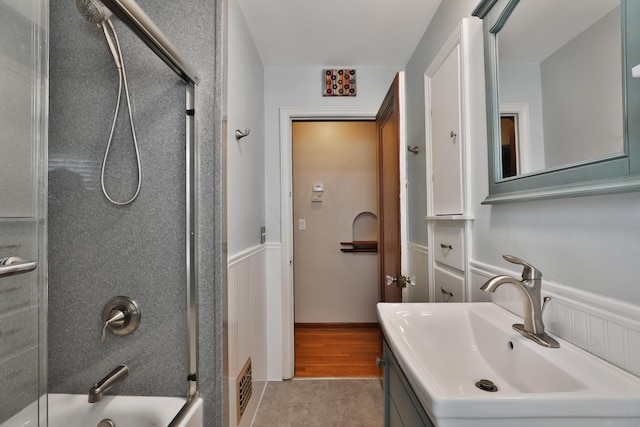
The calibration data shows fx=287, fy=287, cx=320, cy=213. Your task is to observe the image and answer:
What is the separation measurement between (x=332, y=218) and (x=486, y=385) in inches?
98.7

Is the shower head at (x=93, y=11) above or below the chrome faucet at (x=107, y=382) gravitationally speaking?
above

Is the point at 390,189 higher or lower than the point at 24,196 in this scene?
higher

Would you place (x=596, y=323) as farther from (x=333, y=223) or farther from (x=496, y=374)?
(x=333, y=223)

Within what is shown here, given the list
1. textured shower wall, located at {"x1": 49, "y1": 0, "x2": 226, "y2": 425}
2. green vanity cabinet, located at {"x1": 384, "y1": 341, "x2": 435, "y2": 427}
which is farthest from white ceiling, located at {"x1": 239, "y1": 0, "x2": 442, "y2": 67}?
green vanity cabinet, located at {"x1": 384, "y1": 341, "x2": 435, "y2": 427}

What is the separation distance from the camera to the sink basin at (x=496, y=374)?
524mm

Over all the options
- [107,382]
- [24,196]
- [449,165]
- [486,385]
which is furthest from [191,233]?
[449,165]

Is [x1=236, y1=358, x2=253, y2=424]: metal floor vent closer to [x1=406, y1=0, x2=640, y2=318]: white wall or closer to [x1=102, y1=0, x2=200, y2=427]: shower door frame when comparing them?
[x1=102, y1=0, x2=200, y2=427]: shower door frame

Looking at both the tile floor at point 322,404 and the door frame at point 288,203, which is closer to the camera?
the tile floor at point 322,404

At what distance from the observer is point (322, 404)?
6.33 ft

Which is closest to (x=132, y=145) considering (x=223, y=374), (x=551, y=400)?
(x=223, y=374)

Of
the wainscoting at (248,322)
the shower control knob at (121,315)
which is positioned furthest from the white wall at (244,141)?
the shower control knob at (121,315)

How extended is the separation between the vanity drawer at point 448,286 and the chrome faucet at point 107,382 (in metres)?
1.54

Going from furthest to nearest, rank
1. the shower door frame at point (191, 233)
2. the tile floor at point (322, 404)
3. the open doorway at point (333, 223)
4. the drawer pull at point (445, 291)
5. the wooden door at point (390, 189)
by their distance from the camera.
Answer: the open doorway at point (333, 223), the tile floor at point (322, 404), the wooden door at point (390, 189), the drawer pull at point (445, 291), the shower door frame at point (191, 233)

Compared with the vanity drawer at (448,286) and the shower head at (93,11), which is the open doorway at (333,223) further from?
the shower head at (93,11)
